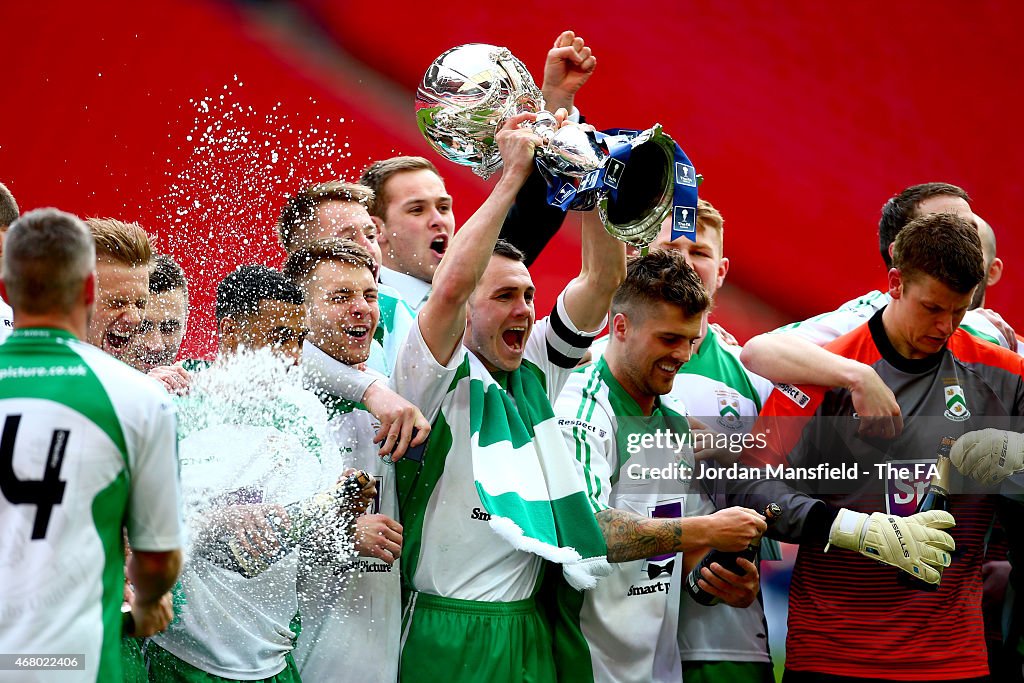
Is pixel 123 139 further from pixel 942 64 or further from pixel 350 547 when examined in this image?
pixel 942 64

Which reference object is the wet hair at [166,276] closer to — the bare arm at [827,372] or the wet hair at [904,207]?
the bare arm at [827,372]

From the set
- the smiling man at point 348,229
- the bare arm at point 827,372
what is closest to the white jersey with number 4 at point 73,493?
the smiling man at point 348,229

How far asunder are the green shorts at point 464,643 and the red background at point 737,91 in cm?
260

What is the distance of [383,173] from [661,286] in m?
1.18

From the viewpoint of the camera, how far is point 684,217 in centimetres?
291

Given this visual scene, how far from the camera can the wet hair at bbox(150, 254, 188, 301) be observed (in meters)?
3.45

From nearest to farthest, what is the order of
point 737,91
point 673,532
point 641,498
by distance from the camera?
point 673,532, point 641,498, point 737,91

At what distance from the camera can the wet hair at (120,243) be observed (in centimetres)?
311

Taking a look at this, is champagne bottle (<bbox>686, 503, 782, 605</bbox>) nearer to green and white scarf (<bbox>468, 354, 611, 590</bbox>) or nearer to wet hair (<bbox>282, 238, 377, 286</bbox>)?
green and white scarf (<bbox>468, 354, 611, 590</bbox>)

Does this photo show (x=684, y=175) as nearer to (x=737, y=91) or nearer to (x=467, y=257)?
(x=467, y=257)

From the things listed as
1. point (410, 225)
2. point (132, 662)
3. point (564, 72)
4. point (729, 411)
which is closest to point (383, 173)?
point (410, 225)

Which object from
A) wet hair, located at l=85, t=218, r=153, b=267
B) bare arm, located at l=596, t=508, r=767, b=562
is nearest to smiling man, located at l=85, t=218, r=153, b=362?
wet hair, located at l=85, t=218, r=153, b=267

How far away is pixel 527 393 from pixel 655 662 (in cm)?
97

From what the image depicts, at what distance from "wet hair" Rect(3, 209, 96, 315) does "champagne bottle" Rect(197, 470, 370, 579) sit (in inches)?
33.3
